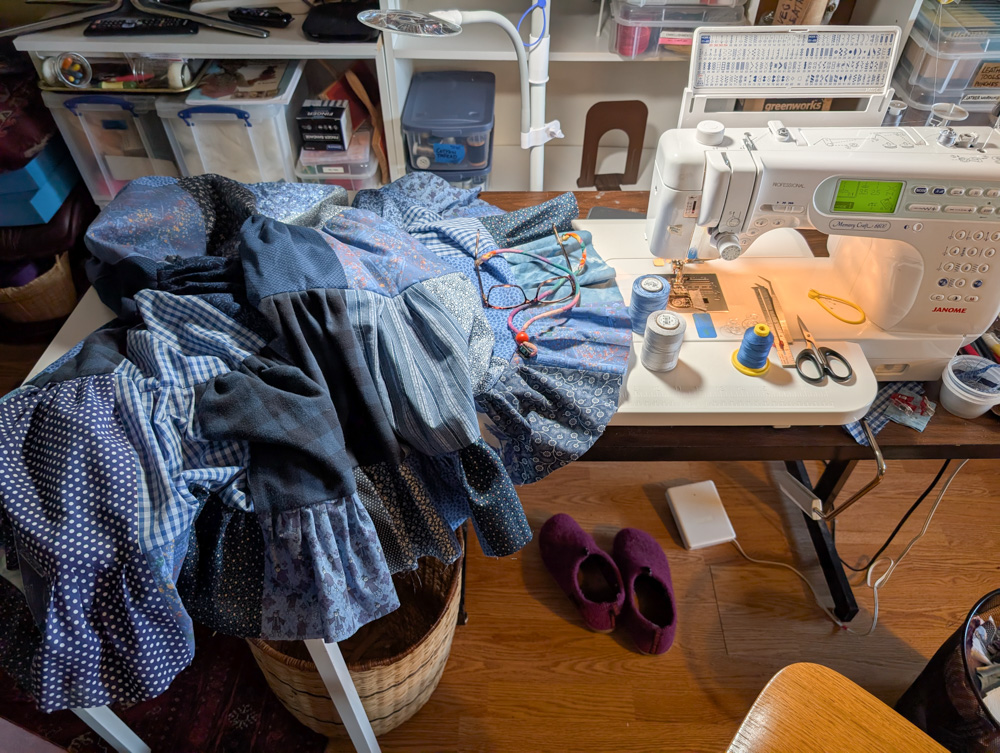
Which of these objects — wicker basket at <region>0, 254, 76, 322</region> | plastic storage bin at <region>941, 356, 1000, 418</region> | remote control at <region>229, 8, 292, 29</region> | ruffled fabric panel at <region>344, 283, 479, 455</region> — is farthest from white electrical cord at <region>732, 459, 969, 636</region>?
wicker basket at <region>0, 254, 76, 322</region>

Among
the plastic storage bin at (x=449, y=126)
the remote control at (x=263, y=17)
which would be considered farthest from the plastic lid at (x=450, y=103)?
the remote control at (x=263, y=17)

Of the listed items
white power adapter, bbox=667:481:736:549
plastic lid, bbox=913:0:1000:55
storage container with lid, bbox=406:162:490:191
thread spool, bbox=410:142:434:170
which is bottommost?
white power adapter, bbox=667:481:736:549

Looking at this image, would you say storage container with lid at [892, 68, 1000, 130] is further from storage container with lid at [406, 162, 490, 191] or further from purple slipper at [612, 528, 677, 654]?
purple slipper at [612, 528, 677, 654]

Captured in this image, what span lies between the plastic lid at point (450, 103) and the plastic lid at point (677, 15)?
376 millimetres

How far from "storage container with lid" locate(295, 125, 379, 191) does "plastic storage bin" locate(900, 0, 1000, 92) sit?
126 centimetres

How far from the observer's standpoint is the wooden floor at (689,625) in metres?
1.45

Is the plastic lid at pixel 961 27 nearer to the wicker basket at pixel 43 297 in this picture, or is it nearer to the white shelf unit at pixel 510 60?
the white shelf unit at pixel 510 60

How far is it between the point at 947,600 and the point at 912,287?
0.95 metres

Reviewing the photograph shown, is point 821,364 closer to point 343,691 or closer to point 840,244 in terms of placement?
point 840,244

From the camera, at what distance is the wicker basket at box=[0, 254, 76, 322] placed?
1950 mm

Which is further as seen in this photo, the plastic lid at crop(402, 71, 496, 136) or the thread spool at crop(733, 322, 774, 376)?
the plastic lid at crop(402, 71, 496, 136)

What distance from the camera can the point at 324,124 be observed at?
1.67m

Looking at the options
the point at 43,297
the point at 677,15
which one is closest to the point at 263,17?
the point at 677,15

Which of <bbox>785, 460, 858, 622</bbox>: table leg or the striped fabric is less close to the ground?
the striped fabric
